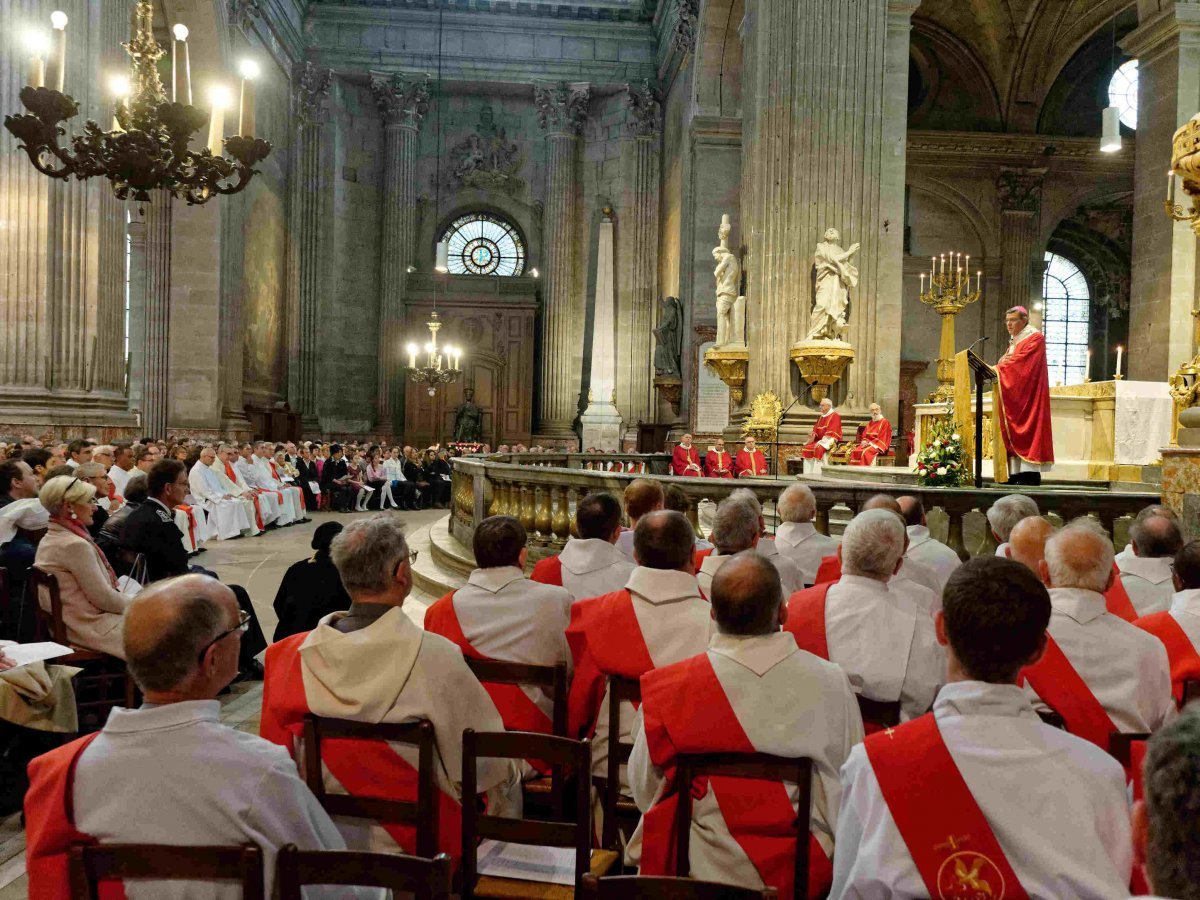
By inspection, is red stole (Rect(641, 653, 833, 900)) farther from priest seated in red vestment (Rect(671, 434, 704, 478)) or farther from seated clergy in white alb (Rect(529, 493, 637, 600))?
priest seated in red vestment (Rect(671, 434, 704, 478))

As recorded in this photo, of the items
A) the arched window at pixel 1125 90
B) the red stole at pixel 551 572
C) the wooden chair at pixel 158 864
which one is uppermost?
the arched window at pixel 1125 90

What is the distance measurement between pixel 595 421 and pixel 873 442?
1260cm

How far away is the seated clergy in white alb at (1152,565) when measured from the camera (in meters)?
3.88

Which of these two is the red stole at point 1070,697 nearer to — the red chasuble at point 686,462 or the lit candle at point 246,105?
the lit candle at point 246,105

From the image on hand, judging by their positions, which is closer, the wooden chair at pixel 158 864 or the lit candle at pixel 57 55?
the wooden chair at pixel 158 864

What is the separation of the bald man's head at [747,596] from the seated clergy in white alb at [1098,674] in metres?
0.84

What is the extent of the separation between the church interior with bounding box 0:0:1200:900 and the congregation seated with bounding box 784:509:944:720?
0.01 m

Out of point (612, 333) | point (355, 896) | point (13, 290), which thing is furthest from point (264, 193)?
point (355, 896)

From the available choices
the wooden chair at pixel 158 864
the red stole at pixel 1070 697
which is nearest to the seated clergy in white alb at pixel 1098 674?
the red stole at pixel 1070 697

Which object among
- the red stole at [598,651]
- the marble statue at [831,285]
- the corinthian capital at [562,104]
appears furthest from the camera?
the corinthian capital at [562,104]

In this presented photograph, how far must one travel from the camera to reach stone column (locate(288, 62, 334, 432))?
78.1 feet

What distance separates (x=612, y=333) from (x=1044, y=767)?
2372cm

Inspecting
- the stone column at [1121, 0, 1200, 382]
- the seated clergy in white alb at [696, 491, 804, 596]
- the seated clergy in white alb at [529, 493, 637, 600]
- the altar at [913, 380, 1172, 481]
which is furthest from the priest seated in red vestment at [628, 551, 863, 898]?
the stone column at [1121, 0, 1200, 382]

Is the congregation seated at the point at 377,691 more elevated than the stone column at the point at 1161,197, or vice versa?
the stone column at the point at 1161,197
